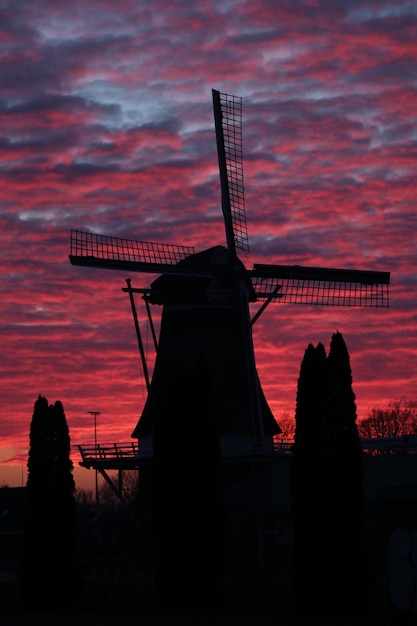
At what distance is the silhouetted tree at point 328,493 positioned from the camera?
1373 inches

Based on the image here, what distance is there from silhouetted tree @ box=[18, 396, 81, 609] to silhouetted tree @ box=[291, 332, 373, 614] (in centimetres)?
990

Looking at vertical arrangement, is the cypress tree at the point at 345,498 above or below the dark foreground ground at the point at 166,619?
above

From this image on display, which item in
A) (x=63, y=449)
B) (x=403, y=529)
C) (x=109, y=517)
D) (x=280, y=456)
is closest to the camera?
(x=403, y=529)

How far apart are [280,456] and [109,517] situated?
26238 millimetres

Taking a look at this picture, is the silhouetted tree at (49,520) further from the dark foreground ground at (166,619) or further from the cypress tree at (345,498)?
the cypress tree at (345,498)

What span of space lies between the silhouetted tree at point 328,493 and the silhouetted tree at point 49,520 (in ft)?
32.5

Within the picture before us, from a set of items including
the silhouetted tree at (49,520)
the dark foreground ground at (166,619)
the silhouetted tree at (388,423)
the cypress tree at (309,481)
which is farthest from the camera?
the silhouetted tree at (388,423)

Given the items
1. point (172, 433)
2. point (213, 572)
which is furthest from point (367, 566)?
point (172, 433)

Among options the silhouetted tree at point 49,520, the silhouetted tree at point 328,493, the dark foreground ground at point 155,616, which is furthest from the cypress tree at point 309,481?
the silhouetted tree at point 49,520

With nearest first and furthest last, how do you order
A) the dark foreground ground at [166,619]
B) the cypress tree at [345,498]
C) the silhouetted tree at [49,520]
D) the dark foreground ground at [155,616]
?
the dark foreground ground at [166,619] < the dark foreground ground at [155,616] < the cypress tree at [345,498] < the silhouetted tree at [49,520]

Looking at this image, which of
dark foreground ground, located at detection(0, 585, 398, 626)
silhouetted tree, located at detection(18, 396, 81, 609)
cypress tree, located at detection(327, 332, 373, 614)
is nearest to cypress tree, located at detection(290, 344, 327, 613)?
cypress tree, located at detection(327, 332, 373, 614)

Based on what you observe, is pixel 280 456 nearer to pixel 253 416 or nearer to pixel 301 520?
pixel 253 416

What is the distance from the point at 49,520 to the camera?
4247cm

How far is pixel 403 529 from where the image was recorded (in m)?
29.5
